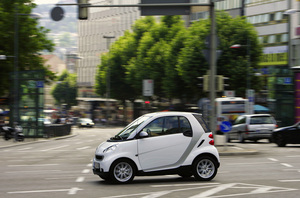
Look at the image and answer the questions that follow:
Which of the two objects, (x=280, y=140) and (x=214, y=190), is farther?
(x=280, y=140)

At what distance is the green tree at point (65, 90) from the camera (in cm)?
10038

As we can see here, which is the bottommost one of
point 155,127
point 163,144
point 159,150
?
point 159,150

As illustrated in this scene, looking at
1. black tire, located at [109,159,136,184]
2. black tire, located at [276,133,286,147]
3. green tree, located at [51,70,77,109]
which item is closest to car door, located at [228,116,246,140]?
black tire, located at [276,133,286,147]

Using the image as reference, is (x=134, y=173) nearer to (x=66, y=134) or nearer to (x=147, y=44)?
(x=66, y=134)

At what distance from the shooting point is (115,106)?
8462 cm

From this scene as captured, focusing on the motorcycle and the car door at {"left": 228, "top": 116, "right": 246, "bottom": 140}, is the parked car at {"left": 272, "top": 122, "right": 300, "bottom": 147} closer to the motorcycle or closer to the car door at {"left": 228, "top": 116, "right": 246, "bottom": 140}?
the car door at {"left": 228, "top": 116, "right": 246, "bottom": 140}

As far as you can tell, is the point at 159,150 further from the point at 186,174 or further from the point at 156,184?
the point at 186,174

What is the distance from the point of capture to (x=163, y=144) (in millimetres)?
A: 11219

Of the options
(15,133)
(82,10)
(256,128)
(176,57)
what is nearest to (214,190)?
(82,10)

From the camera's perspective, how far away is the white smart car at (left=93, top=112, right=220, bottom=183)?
36.0 feet

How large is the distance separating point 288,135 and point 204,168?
44.0 ft

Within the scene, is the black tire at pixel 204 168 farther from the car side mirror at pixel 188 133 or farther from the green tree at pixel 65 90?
the green tree at pixel 65 90

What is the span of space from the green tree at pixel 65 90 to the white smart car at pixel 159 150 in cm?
8780

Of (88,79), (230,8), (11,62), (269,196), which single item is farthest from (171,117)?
(88,79)
